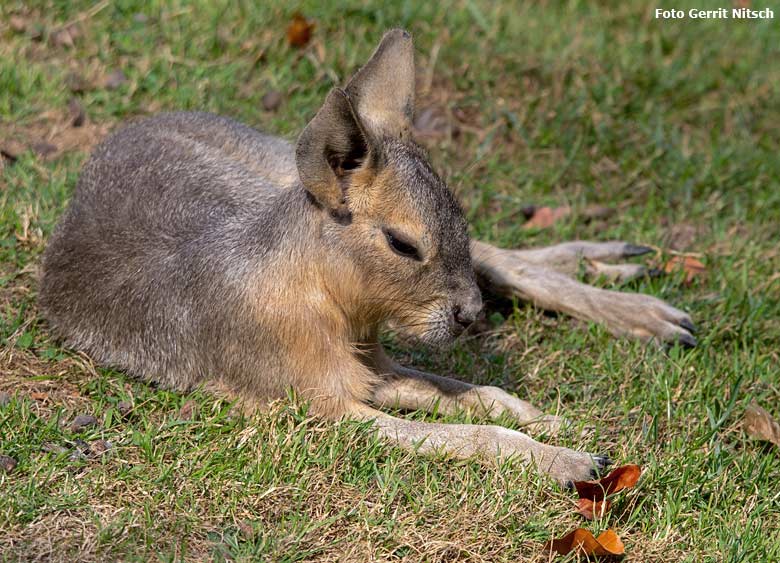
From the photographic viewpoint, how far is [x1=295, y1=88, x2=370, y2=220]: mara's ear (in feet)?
10.7

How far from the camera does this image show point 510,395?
392 cm

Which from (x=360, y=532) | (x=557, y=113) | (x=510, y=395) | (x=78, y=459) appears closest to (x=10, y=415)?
(x=78, y=459)

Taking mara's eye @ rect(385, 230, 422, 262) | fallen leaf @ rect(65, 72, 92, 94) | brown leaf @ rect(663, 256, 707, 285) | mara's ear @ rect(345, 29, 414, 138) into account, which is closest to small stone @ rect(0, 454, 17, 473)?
mara's eye @ rect(385, 230, 422, 262)

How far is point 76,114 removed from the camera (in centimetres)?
539

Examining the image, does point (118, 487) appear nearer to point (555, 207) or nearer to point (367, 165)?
point (367, 165)

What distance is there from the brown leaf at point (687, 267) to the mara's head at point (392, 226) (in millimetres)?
1715

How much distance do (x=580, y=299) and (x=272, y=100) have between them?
2.07 m

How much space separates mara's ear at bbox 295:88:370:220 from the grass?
2.43ft

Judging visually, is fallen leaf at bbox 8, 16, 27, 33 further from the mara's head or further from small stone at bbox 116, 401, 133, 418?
the mara's head

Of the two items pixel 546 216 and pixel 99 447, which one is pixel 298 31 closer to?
pixel 546 216

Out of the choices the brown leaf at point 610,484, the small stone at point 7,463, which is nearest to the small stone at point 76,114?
the small stone at point 7,463

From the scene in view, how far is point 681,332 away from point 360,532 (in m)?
1.85

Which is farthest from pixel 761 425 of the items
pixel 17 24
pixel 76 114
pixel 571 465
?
pixel 17 24

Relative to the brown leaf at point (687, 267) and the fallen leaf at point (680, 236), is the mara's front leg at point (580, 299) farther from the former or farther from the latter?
the fallen leaf at point (680, 236)
